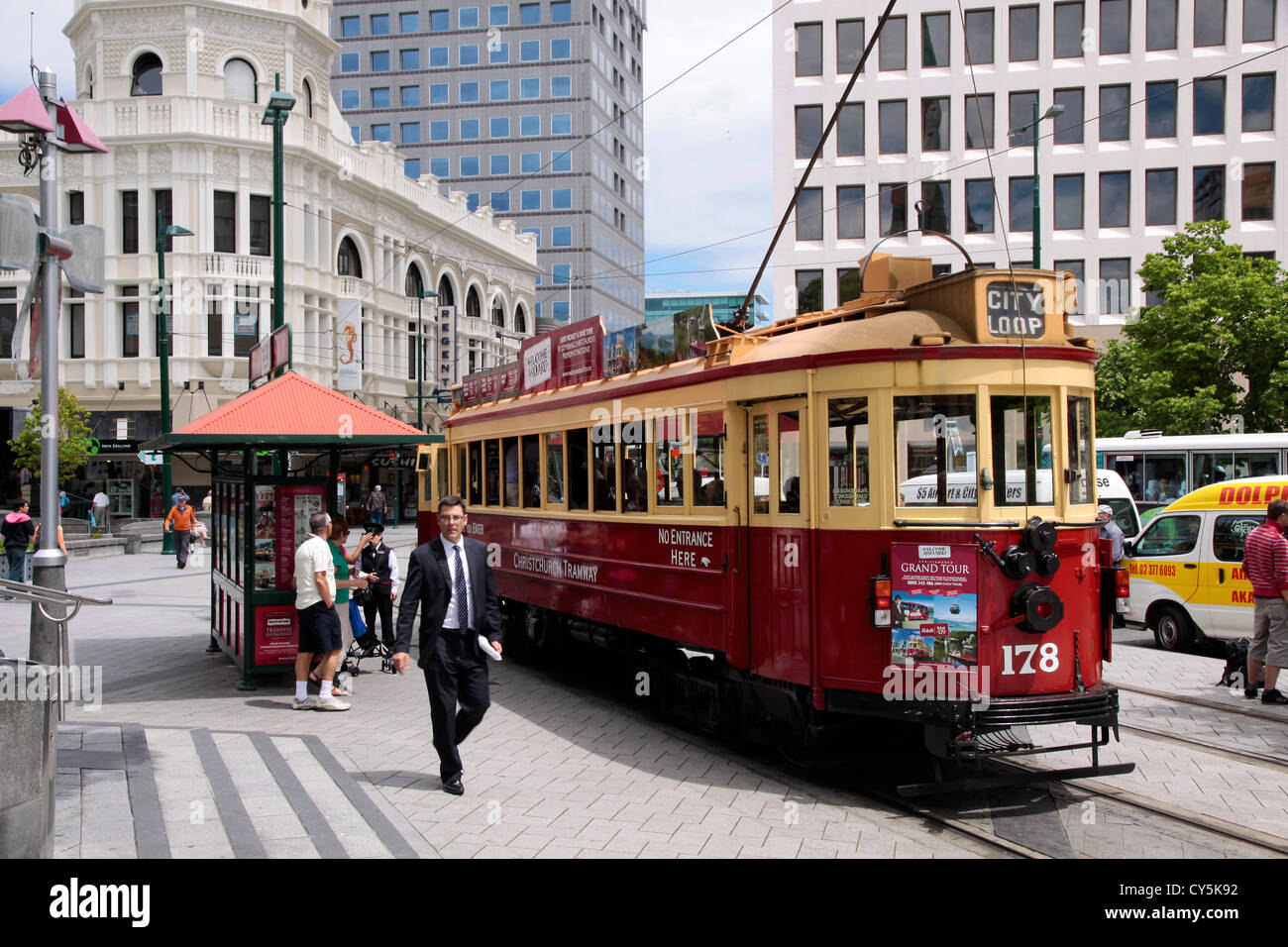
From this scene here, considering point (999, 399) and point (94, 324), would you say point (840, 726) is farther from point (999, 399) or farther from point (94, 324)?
point (94, 324)

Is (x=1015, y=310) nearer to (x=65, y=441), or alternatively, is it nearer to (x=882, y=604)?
(x=882, y=604)

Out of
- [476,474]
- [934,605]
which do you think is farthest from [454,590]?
[476,474]

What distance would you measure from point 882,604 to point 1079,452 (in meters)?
1.74

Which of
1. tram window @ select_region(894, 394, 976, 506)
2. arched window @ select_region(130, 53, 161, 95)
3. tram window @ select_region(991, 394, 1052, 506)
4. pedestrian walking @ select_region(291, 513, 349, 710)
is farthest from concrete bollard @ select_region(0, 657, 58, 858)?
arched window @ select_region(130, 53, 161, 95)

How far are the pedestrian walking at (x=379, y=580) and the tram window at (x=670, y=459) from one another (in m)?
4.68

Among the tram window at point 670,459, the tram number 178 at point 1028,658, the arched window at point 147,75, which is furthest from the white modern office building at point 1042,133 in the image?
the tram number 178 at point 1028,658

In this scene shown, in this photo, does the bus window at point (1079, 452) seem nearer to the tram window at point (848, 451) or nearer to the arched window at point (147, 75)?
the tram window at point (848, 451)

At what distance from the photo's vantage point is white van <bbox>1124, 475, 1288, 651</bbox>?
41.4 ft

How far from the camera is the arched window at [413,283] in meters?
46.0

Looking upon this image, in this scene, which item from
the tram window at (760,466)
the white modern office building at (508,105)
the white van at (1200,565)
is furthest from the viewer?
the white modern office building at (508,105)

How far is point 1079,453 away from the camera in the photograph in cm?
710

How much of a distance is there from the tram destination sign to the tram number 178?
1952 mm

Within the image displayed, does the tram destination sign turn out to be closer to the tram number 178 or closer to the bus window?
the bus window
